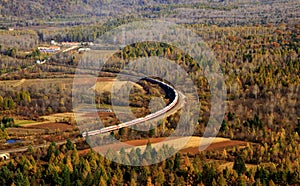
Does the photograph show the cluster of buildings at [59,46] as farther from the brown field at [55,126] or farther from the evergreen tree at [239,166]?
the evergreen tree at [239,166]

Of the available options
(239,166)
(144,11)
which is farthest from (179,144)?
(144,11)

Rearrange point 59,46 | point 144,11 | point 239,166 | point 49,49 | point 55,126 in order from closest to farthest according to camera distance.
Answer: point 239,166 < point 55,126 < point 49,49 < point 59,46 < point 144,11

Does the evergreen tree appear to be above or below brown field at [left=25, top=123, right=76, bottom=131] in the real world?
above

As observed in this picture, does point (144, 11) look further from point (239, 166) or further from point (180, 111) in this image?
point (239, 166)

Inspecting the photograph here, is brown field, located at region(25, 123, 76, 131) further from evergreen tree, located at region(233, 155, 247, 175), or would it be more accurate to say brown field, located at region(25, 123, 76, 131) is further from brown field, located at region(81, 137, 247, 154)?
evergreen tree, located at region(233, 155, 247, 175)

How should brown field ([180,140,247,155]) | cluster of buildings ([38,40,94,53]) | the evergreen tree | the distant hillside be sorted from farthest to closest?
the distant hillside, cluster of buildings ([38,40,94,53]), brown field ([180,140,247,155]), the evergreen tree

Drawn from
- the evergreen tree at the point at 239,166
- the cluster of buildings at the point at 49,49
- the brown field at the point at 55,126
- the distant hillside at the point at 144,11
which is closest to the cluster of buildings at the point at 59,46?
the cluster of buildings at the point at 49,49

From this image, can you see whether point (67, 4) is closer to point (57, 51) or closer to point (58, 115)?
point (57, 51)

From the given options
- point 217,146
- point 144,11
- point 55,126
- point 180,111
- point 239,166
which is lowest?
point 55,126

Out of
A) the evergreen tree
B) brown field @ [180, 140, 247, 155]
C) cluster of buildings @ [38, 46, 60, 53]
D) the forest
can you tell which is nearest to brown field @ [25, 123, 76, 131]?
the forest

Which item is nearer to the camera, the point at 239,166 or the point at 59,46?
the point at 239,166

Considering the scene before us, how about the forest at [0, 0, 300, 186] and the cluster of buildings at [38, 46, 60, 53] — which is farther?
the cluster of buildings at [38, 46, 60, 53]
